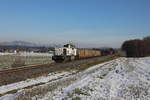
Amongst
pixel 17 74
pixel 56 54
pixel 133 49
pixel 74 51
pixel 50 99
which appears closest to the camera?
pixel 50 99

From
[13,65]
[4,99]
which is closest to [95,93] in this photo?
[4,99]

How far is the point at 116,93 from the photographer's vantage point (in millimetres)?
9531

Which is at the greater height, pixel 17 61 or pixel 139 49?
pixel 139 49

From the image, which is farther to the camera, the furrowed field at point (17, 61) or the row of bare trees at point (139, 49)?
the row of bare trees at point (139, 49)

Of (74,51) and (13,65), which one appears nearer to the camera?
(13,65)

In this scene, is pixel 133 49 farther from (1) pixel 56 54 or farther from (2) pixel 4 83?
(2) pixel 4 83

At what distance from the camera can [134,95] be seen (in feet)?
30.0

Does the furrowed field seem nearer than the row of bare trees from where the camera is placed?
Yes

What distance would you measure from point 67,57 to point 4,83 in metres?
24.0

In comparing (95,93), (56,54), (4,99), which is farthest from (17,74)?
(56,54)

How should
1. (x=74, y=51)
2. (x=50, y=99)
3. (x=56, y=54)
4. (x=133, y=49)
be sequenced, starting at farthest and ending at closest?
(x=133, y=49), (x=74, y=51), (x=56, y=54), (x=50, y=99)

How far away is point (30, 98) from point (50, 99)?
45.3 inches

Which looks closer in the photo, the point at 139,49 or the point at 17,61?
the point at 17,61

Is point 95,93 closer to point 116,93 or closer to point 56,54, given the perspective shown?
point 116,93
